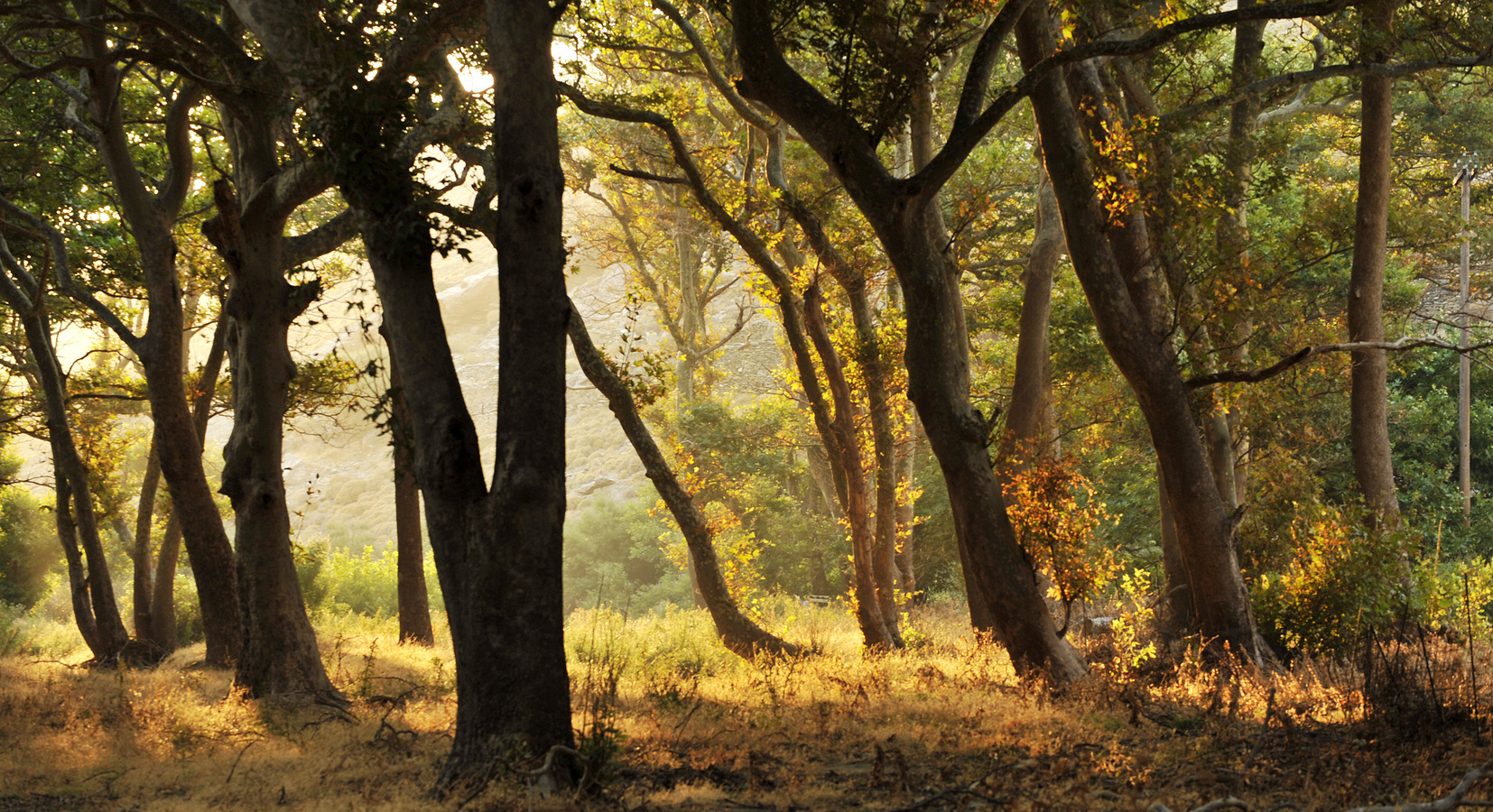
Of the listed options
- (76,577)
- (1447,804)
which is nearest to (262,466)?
(76,577)

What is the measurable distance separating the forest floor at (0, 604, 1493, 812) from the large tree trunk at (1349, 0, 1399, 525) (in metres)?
5.57

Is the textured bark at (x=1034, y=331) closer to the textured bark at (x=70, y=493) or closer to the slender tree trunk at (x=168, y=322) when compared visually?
the slender tree trunk at (x=168, y=322)

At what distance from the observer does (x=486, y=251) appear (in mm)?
107250

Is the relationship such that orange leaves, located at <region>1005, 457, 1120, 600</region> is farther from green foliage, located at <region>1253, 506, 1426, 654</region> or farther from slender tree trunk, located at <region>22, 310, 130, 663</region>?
slender tree trunk, located at <region>22, 310, 130, 663</region>

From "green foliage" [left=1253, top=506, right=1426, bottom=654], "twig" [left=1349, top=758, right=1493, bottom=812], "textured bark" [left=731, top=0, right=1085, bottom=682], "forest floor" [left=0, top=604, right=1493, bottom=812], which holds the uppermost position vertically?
"textured bark" [left=731, top=0, right=1085, bottom=682]

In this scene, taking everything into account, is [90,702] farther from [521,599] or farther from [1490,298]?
[1490,298]

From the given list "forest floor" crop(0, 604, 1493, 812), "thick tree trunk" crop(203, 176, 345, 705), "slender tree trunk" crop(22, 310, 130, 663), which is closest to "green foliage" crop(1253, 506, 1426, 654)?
"forest floor" crop(0, 604, 1493, 812)

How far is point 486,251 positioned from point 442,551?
10724cm

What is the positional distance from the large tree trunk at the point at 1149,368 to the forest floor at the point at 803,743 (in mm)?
893

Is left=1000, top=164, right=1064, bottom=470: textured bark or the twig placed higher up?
left=1000, top=164, right=1064, bottom=470: textured bark

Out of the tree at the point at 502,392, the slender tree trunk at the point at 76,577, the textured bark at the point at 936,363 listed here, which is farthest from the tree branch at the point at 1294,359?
the slender tree trunk at the point at 76,577

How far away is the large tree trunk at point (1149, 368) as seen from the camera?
9391mm

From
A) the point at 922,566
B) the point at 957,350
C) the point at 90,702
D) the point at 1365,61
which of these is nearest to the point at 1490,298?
the point at 922,566

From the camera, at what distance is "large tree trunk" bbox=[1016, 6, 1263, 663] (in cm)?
939
